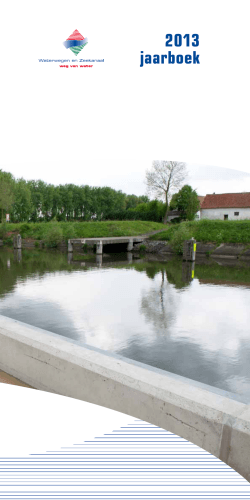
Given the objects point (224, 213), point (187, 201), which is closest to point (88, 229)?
point (187, 201)

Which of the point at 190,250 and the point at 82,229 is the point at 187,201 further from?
the point at 190,250

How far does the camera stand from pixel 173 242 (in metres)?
23.2

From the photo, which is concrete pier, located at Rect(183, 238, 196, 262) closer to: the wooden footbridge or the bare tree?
the wooden footbridge

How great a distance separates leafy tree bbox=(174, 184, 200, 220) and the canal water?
80.9ft

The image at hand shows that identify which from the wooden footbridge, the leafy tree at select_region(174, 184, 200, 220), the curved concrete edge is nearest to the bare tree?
the leafy tree at select_region(174, 184, 200, 220)

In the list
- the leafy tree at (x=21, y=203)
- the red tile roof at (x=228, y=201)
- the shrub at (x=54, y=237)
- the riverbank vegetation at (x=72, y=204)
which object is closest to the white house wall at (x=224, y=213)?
the red tile roof at (x=228, y=201)

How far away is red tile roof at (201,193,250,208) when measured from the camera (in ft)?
130

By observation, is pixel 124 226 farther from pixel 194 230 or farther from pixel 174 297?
pixel 174 297

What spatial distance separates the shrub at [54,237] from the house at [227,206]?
1695cm

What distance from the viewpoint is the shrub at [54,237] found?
27.7 m

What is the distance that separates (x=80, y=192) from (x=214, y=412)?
51.7m

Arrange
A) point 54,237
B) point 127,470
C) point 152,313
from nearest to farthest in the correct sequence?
point 127,470 < point 152,313 < point 54,237

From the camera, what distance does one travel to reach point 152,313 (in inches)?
330

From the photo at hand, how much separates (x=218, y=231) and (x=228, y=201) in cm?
1751
